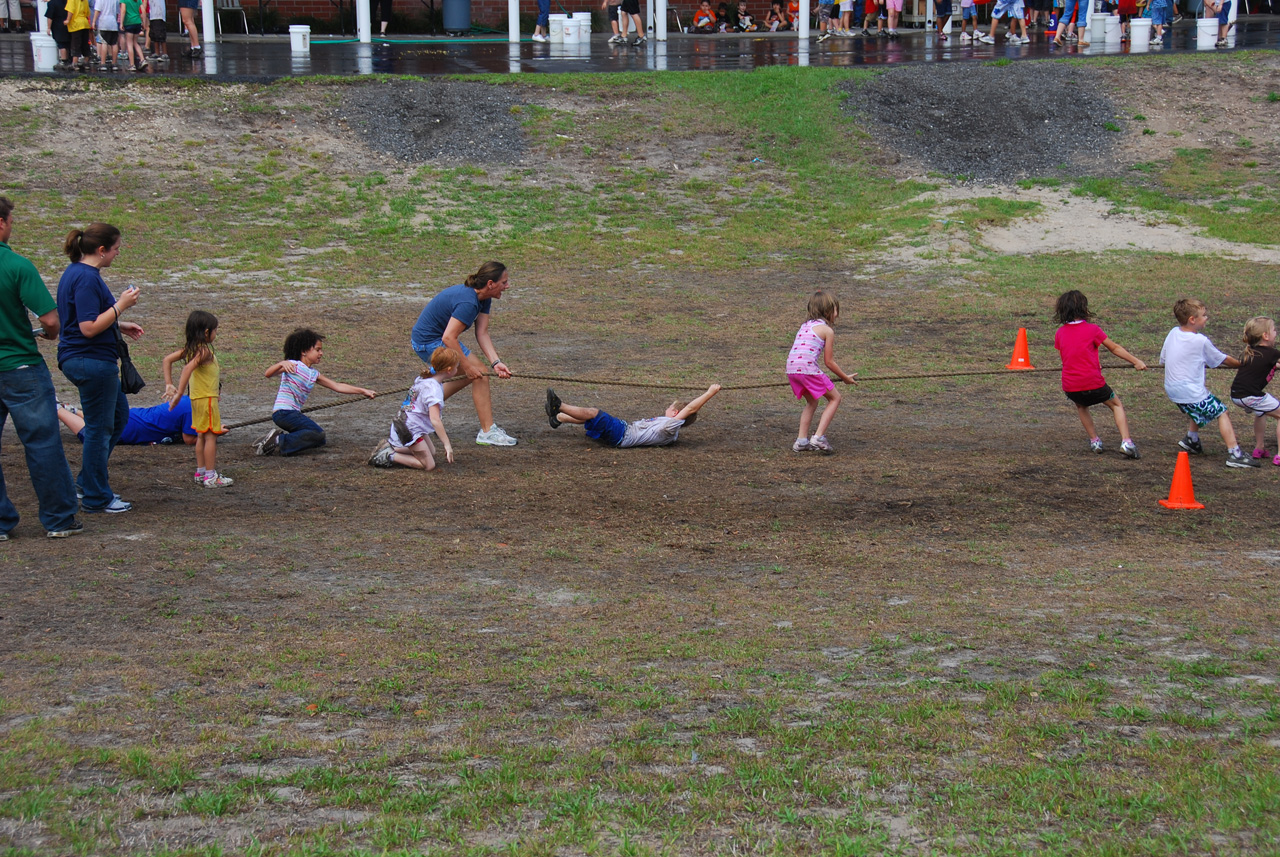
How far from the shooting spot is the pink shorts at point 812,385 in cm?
974

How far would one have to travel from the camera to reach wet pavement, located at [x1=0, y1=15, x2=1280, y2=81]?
25391 millimetres

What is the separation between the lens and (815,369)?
9.73 metres

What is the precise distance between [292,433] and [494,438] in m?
1.65

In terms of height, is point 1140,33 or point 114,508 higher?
point 1140,33

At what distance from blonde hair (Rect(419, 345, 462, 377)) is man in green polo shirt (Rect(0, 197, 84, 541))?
2936mm

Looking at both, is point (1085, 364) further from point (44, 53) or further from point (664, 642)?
point (44, 53)

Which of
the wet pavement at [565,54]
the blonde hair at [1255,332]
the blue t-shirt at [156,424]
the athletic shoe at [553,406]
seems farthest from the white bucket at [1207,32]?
the blue t-shirt at [156,424]

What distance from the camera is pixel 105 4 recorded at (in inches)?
924

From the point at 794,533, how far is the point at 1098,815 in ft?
12.2

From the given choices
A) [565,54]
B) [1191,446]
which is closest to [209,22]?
[565,54]

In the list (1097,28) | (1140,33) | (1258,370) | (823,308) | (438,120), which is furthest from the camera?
(1097,28)

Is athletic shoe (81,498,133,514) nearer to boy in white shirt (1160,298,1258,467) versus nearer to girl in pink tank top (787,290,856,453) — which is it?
girl in pink tank top (787,290,856,453)

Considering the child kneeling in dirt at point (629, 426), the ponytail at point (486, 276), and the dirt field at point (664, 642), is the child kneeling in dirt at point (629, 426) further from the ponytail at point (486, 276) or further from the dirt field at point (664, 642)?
the ponytail at point (486, 276)

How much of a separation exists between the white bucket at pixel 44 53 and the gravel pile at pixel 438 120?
621 centimetres
